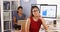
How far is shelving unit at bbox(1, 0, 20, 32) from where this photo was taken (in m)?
1.70

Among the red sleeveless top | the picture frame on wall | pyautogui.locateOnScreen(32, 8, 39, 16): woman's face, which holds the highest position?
the picture frame on wall

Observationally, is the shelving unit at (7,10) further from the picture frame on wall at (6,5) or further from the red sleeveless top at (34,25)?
the red sleeveless top at (34,25)

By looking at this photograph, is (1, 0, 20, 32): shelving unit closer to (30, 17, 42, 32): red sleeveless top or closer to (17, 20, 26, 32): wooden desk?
(17, 20, 26, 32): wooden desk

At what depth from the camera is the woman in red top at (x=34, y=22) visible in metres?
1.69

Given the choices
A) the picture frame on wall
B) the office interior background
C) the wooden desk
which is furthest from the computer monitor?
the picture frame on wall

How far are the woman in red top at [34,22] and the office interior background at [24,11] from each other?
49 millimetres

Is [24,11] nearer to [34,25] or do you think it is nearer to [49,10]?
[34,25]

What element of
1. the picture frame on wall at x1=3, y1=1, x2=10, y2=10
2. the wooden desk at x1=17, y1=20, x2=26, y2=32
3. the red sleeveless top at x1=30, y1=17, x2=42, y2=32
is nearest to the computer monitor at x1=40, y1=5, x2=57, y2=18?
the red sleeveless top at x1=30, y1=17, x2=42, y2=32

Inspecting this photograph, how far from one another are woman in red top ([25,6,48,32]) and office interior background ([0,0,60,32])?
0.16 ft

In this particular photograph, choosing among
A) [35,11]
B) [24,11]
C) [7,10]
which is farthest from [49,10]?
[7,10]

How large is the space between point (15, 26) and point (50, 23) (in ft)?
1.56

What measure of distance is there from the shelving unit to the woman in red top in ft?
0.76

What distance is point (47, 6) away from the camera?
1.68 metres

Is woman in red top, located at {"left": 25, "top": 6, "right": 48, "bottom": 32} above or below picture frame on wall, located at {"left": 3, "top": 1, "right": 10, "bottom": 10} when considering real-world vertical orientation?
below
